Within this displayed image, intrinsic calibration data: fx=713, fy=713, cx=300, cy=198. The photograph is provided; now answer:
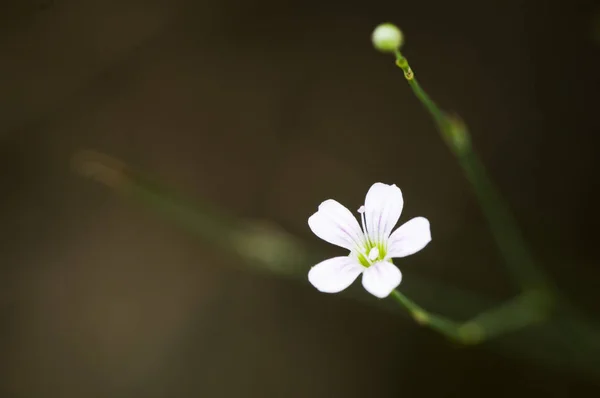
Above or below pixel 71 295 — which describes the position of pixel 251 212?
above

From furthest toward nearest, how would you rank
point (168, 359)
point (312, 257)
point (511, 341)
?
1. point (168, 359)
2. point (511, 341)
3. point (312, 257)

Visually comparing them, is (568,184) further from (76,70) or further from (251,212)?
(76,70)

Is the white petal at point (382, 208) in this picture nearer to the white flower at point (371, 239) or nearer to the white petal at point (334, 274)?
the white flower at point (371, 239)

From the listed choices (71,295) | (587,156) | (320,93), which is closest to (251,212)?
(320,93)

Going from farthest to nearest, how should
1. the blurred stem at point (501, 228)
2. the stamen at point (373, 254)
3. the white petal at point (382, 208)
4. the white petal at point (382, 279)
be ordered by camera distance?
the blurred stem at point (501, 228), the stamen at point (373, 254), the white petal at point (382, 208), the white petal at point (382, 279)

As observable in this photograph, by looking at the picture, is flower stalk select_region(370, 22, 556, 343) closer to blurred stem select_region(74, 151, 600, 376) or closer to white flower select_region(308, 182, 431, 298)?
blurred stem select_region(74, 151, 600, 376)

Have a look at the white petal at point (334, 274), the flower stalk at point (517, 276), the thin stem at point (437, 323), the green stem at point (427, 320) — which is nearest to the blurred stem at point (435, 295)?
the flower stalk at point (517, 276)

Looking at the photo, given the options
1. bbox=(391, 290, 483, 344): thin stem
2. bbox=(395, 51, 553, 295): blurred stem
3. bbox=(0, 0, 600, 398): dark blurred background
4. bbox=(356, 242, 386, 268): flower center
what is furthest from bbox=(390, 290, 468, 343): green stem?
bbox=(0, 0, 600, 398): dark blurred background
